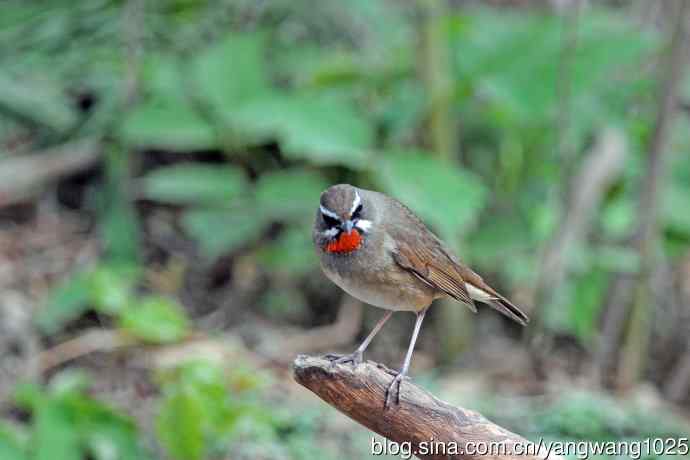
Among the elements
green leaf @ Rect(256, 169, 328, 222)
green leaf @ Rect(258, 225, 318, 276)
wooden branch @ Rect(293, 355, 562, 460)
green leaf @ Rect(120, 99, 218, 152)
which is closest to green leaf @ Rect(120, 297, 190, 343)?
green leaf @ Rect(258, 225, 318, 276)

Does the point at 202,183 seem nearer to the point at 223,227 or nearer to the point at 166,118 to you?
the point at 223,227

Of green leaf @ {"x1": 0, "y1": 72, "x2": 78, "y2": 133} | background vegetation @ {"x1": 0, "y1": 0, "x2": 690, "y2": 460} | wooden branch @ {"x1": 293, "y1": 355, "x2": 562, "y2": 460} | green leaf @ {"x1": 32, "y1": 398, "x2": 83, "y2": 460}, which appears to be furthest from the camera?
green leaf @ {"x1": 0, "y1": 72, "x2": 78, "y2": 133}

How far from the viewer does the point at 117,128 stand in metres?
8.16

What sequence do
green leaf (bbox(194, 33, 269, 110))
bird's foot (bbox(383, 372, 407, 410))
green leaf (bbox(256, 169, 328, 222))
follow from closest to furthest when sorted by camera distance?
bird's foot (bbox(383, 372, 407, 410)) < green leaf (bbox(256, 169, 328, 222)) < green leaf (bbox(194, 33, 269, 110))

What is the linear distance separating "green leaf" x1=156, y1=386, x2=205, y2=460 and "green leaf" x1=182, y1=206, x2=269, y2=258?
7.14 ft

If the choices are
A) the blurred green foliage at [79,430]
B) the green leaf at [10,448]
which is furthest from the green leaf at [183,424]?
the green leaf at [10,448]

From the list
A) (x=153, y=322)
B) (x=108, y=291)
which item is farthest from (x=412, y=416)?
(x=108, y=291)

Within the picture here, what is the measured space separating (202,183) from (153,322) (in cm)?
119

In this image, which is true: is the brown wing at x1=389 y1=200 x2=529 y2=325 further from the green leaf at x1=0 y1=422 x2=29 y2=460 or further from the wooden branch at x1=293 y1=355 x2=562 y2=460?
the green leaf at x1=0 y1=422 x2=29 y2=460

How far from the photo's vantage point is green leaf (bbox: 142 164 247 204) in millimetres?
7301

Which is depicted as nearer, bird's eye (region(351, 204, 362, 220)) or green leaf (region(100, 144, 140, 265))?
bird's eye (region(351, 204, 362, 220))

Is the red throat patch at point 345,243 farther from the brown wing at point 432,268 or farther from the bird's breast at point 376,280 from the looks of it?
the brown wing at point 432,268

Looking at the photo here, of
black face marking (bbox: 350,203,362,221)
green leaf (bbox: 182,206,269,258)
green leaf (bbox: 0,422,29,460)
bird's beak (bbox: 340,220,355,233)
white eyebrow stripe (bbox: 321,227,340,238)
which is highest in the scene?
black face marking (bbox: 350,203,362,221)

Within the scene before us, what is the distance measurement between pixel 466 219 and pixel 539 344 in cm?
130
